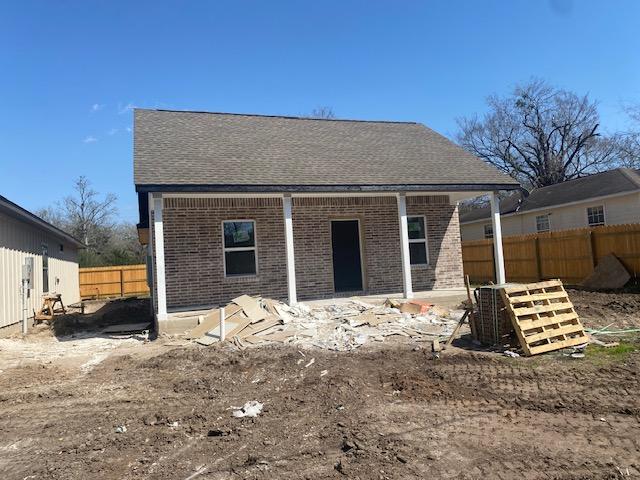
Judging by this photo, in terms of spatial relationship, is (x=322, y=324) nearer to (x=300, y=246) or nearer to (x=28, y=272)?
(x=300, y=246)

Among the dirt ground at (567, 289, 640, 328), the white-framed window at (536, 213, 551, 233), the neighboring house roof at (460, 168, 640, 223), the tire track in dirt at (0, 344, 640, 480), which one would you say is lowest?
the tire track in dirt at (0, 344, 640, 480)

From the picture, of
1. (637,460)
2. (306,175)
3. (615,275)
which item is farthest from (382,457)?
(615,275)

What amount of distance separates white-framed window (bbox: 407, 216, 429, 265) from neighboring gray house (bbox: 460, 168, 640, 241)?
32.8ft

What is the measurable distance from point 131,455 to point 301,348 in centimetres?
438

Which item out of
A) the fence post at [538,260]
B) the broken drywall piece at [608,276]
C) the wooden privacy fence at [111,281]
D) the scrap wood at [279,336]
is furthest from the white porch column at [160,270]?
the wooden privacy fence at [111,281]

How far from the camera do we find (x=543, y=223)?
24391 millimetres

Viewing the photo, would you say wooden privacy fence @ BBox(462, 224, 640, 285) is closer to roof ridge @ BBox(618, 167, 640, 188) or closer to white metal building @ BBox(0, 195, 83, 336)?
roof ridge @ BBox(618, 167, 640, 188)

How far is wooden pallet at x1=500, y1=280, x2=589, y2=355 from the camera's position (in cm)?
789

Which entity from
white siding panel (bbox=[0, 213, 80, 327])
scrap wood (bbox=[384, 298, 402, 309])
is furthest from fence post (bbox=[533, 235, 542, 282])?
white siding panel (bbox=[0, 213, 80, 327])

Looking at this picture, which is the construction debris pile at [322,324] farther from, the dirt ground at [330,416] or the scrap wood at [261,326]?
the dirt ground at [330,416]

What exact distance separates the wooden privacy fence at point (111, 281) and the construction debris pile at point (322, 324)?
65.4ft

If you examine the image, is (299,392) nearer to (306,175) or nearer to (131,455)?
(131,455)

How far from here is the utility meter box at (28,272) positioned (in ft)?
42.0

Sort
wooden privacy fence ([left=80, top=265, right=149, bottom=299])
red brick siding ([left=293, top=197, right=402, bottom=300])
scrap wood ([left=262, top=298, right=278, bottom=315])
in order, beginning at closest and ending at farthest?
scrap wood ([left=262, top=298, right=278, bottom=315]) < red brick siding ([left=293, top=197, right=402, bottom=300]) < wooden privacy fence ([left=80, top=265, right=149, bottom=299])
